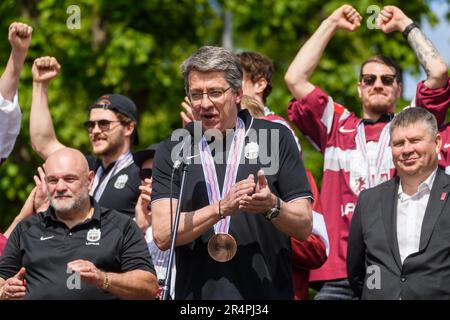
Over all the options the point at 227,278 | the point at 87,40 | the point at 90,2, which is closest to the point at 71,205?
the point at 227,278

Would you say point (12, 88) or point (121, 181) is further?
point (121, 181)

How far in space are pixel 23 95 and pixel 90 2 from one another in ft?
5.98

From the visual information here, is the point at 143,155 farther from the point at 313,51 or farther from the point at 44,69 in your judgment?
the point at 313,51

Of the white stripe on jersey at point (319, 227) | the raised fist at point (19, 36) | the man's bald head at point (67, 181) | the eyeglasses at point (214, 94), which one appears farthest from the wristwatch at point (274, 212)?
the raised fist at point (19, 36)

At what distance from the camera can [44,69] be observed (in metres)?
8.04

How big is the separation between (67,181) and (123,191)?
4.56 feet

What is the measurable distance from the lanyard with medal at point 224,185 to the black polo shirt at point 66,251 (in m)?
0.79

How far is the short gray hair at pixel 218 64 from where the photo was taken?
5730 mm

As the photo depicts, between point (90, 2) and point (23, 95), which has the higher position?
point (90, 2)

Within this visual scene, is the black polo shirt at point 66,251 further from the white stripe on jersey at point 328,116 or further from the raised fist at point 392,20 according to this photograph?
the raised fist at point 392,20

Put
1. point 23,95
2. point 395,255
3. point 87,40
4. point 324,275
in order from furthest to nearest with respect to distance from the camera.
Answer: point 87,40
point 23,95
point 324,275
point 395,255

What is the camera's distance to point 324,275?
7262 mm

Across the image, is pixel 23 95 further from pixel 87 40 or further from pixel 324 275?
pixel 324 275

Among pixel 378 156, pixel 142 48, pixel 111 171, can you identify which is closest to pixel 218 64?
pixel 378 156
